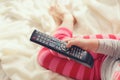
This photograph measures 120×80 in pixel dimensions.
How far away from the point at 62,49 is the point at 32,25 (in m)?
0.31

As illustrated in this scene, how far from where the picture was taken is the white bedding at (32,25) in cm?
94

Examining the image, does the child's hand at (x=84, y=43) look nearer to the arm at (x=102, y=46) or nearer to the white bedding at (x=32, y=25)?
the arm at (x=102, y=46)

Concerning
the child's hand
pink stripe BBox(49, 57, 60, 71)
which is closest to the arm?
the child's hand

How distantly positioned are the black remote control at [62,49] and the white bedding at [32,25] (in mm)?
117

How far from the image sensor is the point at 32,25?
1.13m

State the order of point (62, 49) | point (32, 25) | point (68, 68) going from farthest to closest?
1. point (32, 25)
2. point (68, 68)
3. point (62, 49)

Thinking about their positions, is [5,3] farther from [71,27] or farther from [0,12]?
[71,27]

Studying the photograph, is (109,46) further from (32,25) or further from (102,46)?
(32,25)

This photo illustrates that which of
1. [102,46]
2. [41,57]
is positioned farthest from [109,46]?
[41,57]

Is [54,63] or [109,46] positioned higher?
[109,46]

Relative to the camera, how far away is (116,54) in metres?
0.93

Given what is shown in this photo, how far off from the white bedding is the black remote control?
0.38 feet

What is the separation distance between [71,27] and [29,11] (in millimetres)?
213

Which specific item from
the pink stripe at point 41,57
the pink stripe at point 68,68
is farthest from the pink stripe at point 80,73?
the pink stripe at point 41,57
